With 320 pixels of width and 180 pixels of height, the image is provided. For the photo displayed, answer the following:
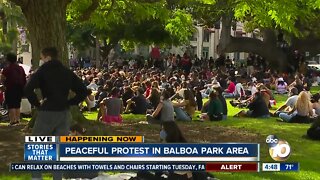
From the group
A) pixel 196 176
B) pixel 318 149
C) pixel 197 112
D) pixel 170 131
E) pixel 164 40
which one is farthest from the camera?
pixel 164 40

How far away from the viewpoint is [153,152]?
22.2 feet

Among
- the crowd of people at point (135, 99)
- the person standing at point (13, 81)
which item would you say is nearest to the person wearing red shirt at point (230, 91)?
the crowd of people at point (135, 99)

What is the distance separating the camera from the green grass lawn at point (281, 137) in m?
9.67

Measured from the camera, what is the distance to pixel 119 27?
3578cm

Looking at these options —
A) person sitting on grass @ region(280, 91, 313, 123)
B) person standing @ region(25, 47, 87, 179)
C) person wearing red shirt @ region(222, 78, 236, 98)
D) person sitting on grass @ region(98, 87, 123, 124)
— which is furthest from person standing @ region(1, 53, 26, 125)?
person wearing red shirt @ region(222, 78, 236, 98)

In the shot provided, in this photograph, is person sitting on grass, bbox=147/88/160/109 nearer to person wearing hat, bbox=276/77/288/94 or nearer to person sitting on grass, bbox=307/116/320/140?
person sitting on grass, bbox=307/116/320/140

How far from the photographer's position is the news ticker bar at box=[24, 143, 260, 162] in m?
6.73

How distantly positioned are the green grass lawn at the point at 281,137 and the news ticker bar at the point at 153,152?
161 centimetres

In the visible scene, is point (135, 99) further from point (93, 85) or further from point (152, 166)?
point (152, 166)

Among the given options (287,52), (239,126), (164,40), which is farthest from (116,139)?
(287,52)

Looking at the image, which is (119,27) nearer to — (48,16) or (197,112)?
(197,112)

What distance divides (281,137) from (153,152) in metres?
7.82

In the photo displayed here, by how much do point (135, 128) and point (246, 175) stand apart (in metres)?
5.78

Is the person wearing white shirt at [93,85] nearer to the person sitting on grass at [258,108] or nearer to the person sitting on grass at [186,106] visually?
the person sitting on grass at [186,106]
